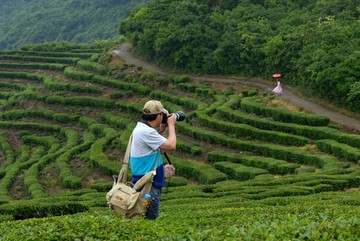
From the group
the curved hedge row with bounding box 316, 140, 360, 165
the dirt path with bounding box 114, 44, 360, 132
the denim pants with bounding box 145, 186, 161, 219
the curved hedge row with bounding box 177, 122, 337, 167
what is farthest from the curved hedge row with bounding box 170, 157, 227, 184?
the denim pants with bounding box 145, 186, 161, 219

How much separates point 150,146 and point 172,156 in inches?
1164

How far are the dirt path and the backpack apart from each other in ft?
95.7

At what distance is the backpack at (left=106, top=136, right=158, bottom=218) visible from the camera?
12586mm

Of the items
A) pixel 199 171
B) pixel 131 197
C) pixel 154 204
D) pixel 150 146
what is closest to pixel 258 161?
pixel 199 171

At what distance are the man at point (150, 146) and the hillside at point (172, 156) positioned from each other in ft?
2.44

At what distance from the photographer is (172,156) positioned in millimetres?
42438

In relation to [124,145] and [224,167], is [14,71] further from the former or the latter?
[224,167]

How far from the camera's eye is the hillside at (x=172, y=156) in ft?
39.0

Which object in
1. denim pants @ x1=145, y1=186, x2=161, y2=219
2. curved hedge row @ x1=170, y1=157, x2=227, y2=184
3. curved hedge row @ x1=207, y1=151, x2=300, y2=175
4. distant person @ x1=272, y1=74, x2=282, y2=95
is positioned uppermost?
denim pants @ x1=145, y1=186, x2=161, y2=219

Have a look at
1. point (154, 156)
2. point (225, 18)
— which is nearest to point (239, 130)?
point (225, 18)

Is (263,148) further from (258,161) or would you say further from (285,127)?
(285,127)

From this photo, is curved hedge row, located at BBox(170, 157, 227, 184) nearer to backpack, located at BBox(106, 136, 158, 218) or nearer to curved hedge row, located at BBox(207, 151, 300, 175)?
curved hedge row, located at BBox(207, 151, 300, 175)

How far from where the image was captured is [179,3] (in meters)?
64.0

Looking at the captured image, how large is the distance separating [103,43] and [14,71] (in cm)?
1140
